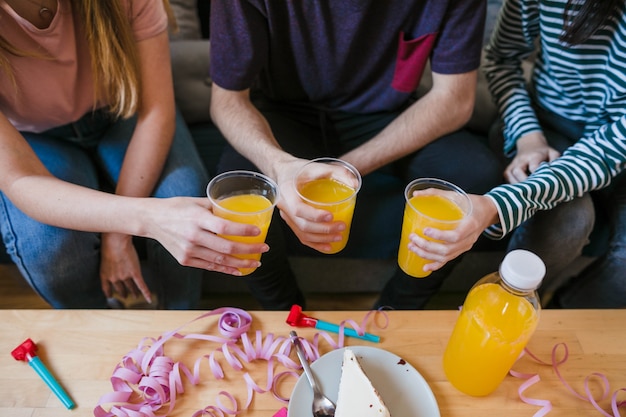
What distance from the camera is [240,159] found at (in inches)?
56.6

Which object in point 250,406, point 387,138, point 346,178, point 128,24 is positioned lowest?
point 250,406

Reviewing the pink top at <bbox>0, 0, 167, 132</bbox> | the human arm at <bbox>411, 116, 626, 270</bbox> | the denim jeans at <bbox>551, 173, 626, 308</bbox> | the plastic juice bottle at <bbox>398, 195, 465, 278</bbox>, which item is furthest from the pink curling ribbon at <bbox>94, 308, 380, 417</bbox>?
the denim jeans at <bbox>551, 173, 626, 308</bbox>

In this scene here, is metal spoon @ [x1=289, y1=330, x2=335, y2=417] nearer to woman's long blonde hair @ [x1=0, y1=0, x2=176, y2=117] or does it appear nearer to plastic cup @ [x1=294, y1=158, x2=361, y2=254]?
plastic cup @ [x1=294, y1=158, x2=361, y2=254]

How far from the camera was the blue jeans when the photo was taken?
1275 mm

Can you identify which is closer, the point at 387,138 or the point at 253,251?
the point at 253,251

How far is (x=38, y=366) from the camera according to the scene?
3.19 feet

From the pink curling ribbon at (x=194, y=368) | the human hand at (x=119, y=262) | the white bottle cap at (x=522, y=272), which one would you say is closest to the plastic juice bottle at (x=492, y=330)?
the white bottle cap at (x=522, y=272)

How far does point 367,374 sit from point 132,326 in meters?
0.51

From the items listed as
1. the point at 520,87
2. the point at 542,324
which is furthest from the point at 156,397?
the point at 520,87

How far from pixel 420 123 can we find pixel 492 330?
2.42ft

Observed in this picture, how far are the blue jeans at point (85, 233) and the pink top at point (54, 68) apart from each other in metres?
0.07

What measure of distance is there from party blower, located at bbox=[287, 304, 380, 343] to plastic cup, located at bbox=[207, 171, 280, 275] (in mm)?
137

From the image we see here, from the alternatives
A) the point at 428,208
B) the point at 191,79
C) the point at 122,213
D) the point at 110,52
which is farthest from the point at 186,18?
the point at 428,208

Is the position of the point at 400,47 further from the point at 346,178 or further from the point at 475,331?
the point at 475,331
